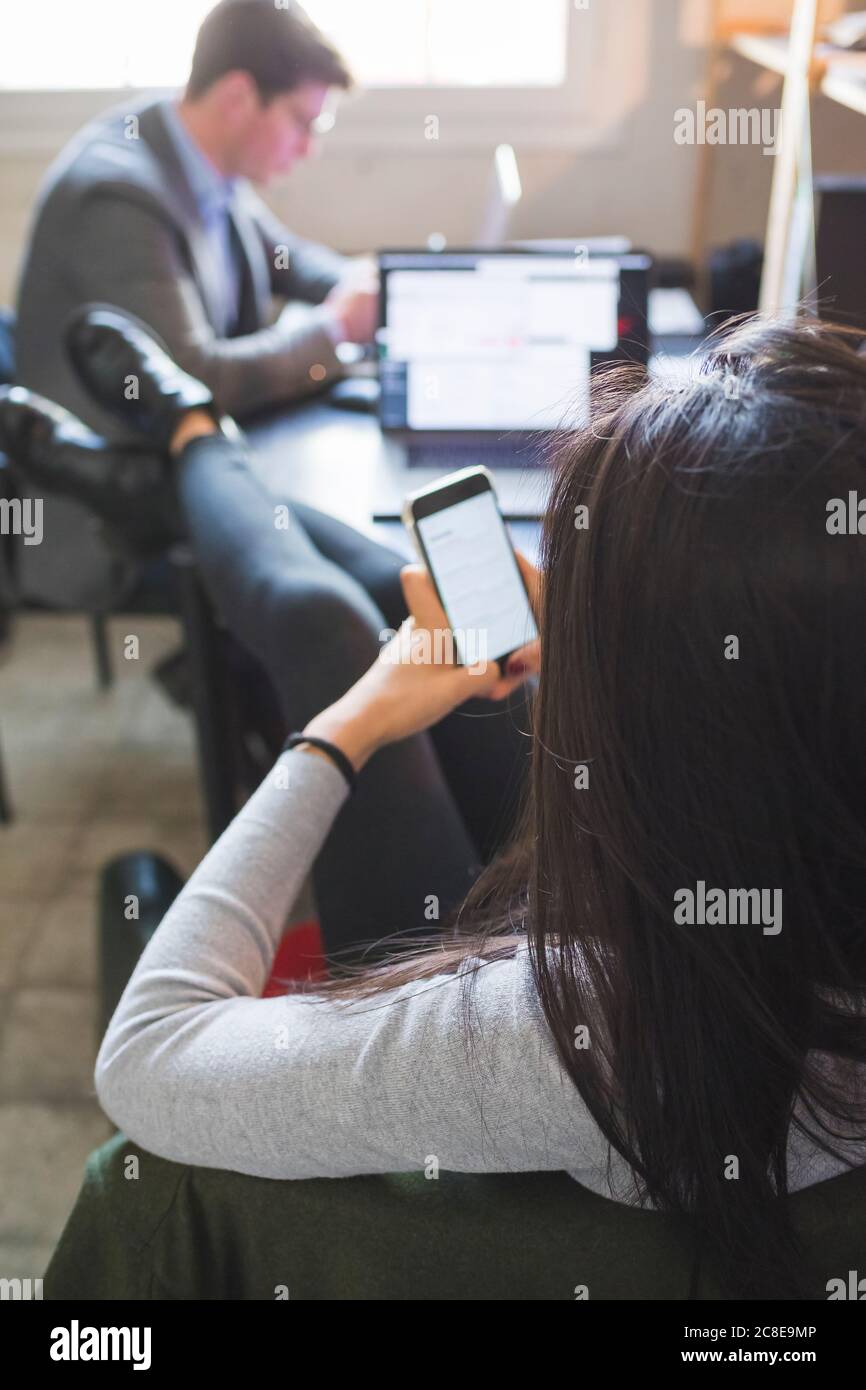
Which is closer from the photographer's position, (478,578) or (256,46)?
(478,578)

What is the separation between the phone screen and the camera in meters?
0.88

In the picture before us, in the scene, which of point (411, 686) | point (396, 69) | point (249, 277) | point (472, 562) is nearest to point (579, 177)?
point (396, 69)

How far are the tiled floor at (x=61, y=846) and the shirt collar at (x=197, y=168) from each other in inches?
34.2

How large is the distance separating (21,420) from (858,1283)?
1.25 meters

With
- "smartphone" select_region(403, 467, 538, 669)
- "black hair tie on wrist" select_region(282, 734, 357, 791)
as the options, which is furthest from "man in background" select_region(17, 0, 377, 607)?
"black hair tie on wrist" select_region(282, 734, 357, 791)

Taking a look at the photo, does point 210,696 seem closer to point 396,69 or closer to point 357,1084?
point 357,1084

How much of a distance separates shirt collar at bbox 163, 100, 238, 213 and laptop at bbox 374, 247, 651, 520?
0.46m

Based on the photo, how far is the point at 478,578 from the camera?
898mm

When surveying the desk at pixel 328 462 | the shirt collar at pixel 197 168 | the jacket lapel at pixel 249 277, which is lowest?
the desk at pixel 328 462

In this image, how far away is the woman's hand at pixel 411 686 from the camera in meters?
0.77

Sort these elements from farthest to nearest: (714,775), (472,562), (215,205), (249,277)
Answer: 1. (249,277)
2. (215,205)
3. (472,562)
4. (714,775)

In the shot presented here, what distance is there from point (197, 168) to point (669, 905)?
155 centimetres

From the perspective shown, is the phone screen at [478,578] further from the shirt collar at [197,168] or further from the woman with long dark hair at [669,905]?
the shirt collar at [197,168]

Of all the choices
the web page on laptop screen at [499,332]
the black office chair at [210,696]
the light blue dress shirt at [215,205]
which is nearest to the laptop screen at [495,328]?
the web page on laptop screen at [499,332]
